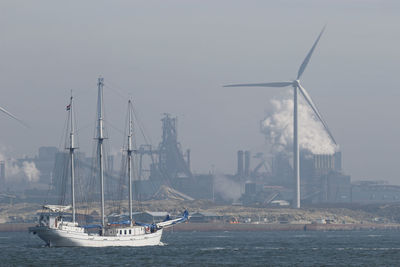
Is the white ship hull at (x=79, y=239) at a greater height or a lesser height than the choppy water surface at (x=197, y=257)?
greater

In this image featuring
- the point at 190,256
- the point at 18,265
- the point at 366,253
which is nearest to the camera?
the point at 18,265

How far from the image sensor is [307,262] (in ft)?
517

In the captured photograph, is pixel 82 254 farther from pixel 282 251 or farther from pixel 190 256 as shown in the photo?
pixel 282 251

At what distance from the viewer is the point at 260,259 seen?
543 feet

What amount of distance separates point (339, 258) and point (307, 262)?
553 inches

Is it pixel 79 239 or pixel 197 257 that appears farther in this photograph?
pixel 79 239

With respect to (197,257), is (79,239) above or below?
above

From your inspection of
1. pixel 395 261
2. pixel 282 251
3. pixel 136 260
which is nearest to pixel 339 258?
pixel 395 261

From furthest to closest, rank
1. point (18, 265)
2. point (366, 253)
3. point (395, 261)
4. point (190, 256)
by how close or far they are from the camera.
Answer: point (366, 253), point (190, 256), point (395, 261), point (18, 265)

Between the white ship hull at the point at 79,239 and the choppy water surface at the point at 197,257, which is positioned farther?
the white ship hull at the point at 79,239

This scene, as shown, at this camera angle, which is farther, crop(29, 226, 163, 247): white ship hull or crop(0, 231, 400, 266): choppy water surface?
crop(29, 226, 163, 247): white ship hull

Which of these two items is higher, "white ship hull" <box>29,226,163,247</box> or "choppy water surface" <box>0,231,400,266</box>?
"white ship hull" <box>29,226,163,247</box>

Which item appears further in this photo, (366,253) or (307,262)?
(366,253)

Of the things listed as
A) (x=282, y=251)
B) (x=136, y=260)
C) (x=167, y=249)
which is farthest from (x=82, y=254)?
(x=282, y=251)
